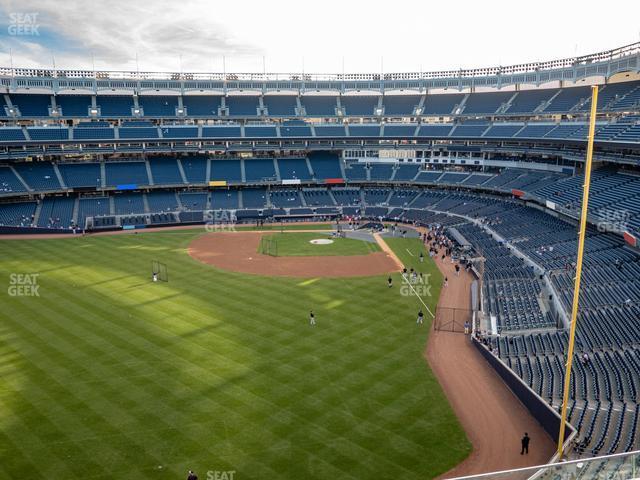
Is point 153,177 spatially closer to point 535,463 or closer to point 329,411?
point 329,411

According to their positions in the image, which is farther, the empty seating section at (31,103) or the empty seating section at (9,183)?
the empty seating section at (31,103)

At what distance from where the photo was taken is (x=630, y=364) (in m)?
23.4

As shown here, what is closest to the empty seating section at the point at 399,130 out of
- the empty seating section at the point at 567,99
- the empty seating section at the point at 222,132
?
the empty seating section at the point at 567,99

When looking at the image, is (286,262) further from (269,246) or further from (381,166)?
(381,166)

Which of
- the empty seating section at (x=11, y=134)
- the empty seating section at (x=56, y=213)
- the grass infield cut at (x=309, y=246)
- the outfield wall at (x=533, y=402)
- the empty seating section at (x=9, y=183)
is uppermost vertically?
the empty seating section at (x=11, y=134)

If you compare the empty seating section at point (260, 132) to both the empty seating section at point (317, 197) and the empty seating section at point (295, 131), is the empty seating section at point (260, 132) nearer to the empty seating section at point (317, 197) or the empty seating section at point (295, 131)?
the empty seating section at point (295, 131)

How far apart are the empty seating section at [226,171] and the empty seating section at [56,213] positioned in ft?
72.4

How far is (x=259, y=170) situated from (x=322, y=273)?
139 ft

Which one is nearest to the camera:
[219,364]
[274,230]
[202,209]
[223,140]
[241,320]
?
[219,364]

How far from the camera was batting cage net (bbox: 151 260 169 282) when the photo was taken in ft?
139

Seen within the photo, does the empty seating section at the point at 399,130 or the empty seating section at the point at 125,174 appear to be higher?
the empty seating section at the point at 399,130

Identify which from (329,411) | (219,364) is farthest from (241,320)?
(329,411)

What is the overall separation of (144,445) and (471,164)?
70.6 metres

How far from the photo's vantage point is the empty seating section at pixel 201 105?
84.2 m
